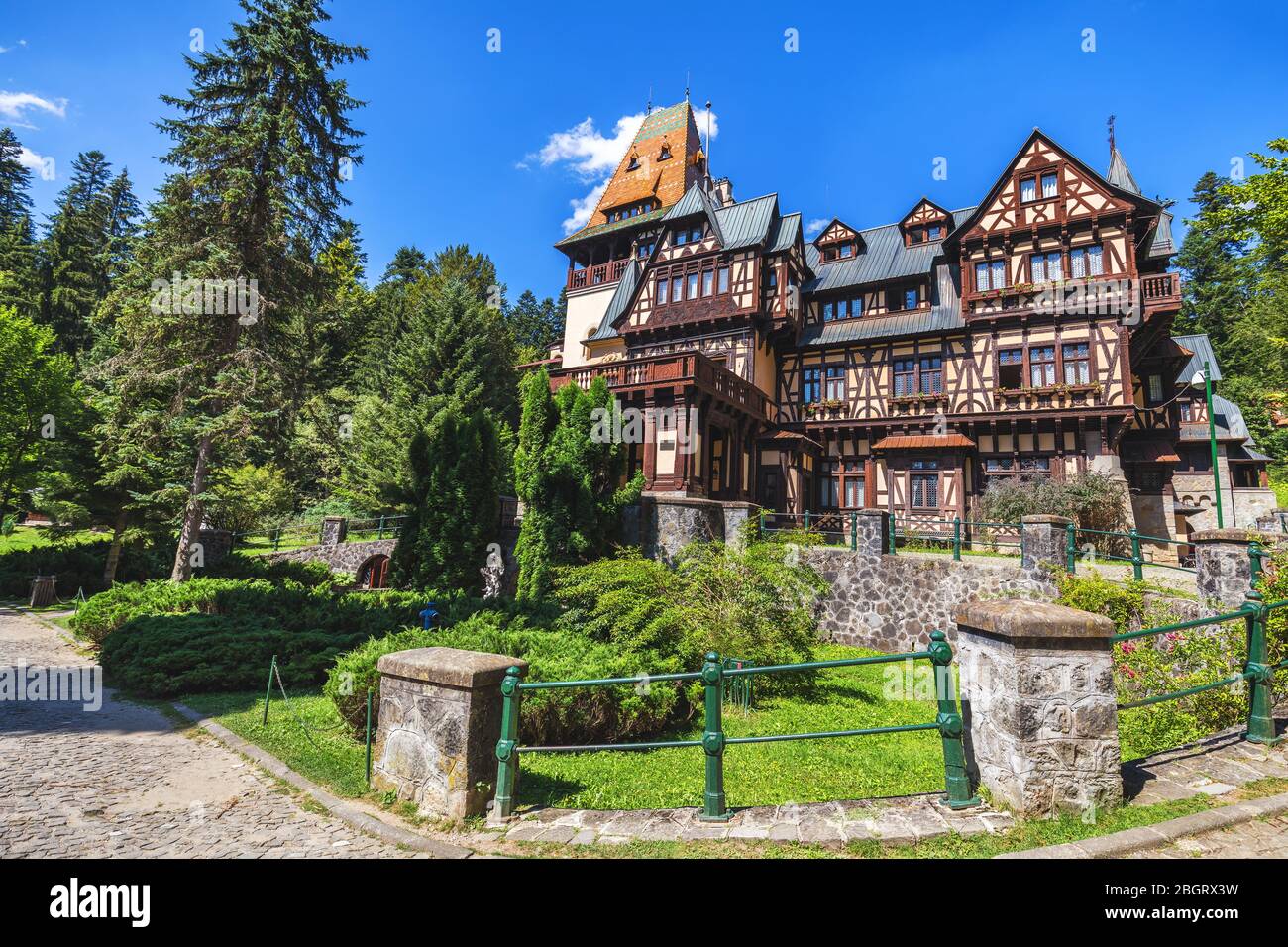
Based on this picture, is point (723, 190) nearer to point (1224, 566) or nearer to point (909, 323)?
point (909, 323)

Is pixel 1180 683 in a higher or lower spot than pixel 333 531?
lower

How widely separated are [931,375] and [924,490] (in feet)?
15.6

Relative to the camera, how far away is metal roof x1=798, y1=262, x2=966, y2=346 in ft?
72.1

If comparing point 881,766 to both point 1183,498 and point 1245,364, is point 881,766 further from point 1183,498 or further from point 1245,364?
point 1245,364

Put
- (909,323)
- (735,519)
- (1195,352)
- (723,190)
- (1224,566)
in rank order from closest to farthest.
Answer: (1224,566), (735,519), (909,323), (1195,352), (723,190)

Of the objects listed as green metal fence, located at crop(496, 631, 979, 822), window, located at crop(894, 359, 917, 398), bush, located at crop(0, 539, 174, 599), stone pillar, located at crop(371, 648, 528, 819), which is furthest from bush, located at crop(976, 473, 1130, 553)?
bush, located at crop(0, 539, 174, 599)

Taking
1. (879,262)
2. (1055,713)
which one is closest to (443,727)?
(1055,713)

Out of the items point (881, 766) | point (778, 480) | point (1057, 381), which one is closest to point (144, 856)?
point (881, 766)

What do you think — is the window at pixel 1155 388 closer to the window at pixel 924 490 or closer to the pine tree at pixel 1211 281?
the window at pixel 924 490

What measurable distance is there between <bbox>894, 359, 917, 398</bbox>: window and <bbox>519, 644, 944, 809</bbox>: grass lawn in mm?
16211

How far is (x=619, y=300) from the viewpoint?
27.7 meters

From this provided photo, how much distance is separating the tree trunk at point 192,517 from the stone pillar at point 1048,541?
22.0 metres

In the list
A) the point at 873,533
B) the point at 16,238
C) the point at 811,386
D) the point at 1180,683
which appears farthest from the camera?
the point at 16,238
